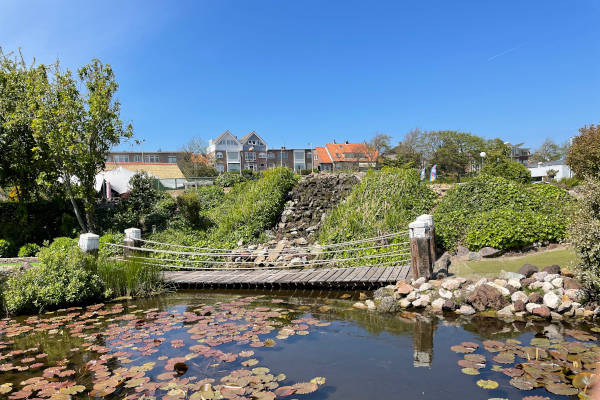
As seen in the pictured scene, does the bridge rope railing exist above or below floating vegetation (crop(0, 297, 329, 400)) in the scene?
above

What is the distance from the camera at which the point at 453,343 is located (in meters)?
5.25

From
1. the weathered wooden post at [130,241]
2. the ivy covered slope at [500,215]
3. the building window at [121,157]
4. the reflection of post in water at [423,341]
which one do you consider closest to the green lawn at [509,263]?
the ivy covered slope at [500,215]

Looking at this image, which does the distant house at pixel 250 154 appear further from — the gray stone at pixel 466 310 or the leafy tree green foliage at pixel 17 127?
the gray stone at pixel 466 310

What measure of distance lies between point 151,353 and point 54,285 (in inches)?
157

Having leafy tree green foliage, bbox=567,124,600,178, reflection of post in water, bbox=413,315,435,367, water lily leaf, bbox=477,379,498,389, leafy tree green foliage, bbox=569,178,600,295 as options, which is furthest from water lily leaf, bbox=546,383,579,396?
leafy tree green foliage, bbox=567,124,600,178

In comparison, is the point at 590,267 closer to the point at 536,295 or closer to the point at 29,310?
the point at 536,295

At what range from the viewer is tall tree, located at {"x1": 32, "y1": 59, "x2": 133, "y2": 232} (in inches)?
551

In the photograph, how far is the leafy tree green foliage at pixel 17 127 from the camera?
14.4 metres

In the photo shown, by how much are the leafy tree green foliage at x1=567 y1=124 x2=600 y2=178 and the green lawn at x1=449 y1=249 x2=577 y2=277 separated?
593 inches

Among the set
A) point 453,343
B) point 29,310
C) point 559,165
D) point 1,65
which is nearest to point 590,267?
point 453,343

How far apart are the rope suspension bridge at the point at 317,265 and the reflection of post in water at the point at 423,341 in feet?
5.87

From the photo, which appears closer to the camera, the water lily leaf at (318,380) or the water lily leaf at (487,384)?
the water lily leaf at (487,384)

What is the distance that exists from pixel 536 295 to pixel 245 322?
16.1 feet

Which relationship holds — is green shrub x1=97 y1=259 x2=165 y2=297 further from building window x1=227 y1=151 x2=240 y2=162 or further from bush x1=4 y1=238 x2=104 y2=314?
building window x1=227 y1=151 x2=240 y2=162
